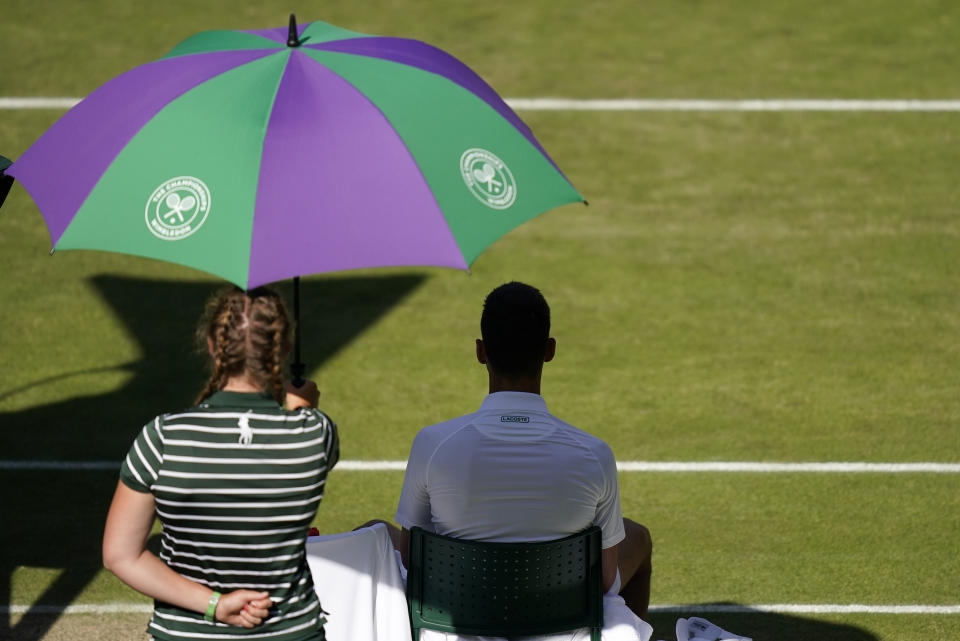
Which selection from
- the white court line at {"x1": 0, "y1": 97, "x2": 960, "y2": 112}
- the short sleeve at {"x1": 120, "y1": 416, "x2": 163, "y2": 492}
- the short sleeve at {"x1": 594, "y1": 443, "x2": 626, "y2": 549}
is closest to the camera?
the short sleeve at {"x1": 120, "y1": 416, "x2": 163, "y2": 492}

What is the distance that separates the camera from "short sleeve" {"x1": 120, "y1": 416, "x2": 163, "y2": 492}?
10.9ft

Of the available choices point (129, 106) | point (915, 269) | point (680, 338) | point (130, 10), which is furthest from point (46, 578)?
point (130, 10)

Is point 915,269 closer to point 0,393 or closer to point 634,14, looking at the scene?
point 634,14

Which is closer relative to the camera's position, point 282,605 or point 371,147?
point 282,605

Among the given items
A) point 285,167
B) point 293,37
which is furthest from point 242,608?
point 293,37

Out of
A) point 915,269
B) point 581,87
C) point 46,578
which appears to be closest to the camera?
point 46,578

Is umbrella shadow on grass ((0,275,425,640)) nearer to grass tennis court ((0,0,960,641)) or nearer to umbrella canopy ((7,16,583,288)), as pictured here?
grass tennis court ((0,0,960,641))

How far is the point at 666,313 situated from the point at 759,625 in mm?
3741

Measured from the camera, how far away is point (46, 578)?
20.6ft

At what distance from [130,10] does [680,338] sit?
26.3 feet

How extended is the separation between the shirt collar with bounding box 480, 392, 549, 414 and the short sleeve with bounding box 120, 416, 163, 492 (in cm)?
116

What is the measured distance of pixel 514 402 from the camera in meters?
4.17

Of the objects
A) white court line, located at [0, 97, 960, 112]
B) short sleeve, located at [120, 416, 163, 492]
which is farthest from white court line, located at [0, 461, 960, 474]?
white court line, located at [0, 97, 960, 112]

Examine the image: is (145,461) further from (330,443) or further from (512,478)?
(512,478)
